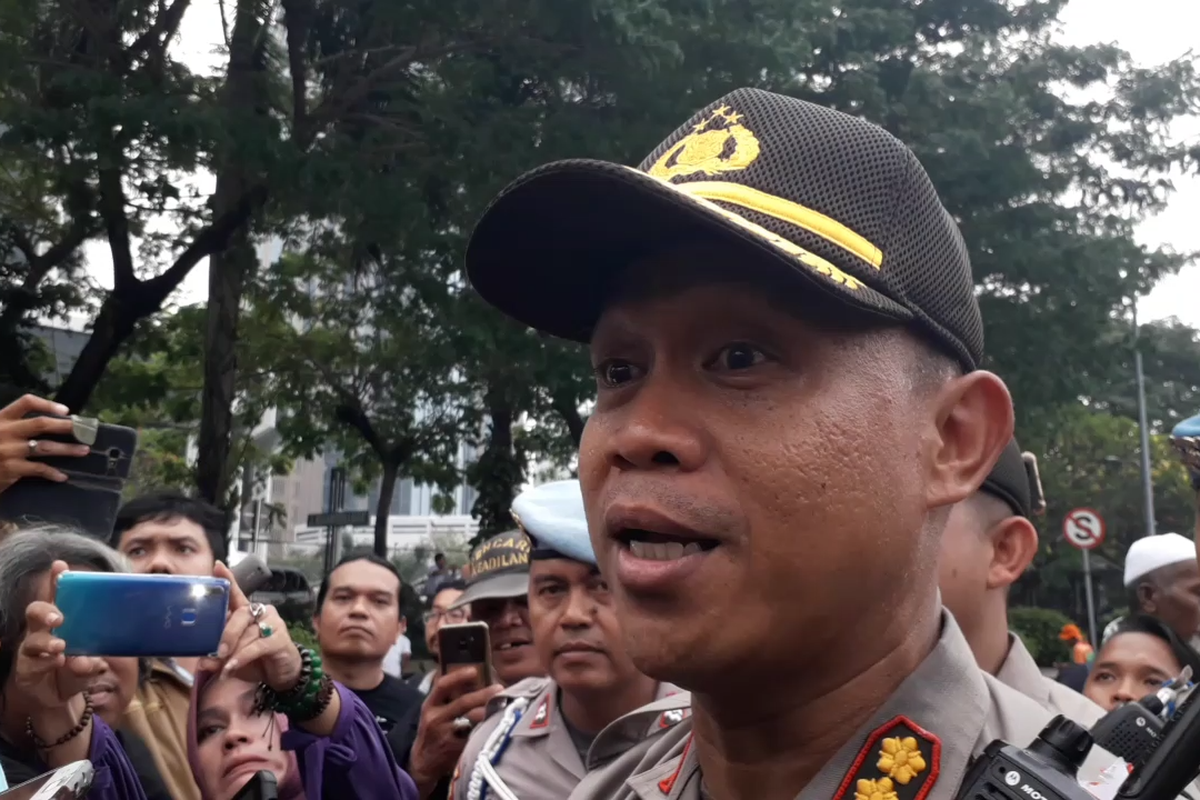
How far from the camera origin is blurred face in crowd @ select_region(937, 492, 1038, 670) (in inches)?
111

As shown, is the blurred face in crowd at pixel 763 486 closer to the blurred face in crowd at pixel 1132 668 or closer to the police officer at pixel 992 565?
the police officer at pixel 992 565

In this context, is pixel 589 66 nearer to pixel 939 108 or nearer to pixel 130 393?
pixel 939 108

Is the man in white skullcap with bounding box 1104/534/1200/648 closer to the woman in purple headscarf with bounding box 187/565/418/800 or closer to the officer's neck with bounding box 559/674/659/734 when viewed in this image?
the officer's neck with bounding box 559/674/659/734

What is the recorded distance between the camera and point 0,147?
9.30 metres

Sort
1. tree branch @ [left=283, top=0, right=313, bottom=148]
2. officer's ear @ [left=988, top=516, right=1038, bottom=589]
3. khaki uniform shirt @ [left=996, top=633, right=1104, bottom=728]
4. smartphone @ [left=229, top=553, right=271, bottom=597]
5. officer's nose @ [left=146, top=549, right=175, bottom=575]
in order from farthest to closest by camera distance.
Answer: tree branch @ [left=283, top=0, right=313, bottom=148] < smartphone @ [left=229, top=553, right=271, bottom=597] < officer's nose @ [left=146, top=549, right=175, bottom=575] < officer's ear @ [left=988, top=516, right=1038, bottom=589] < khaki uniform shirt @ [left=996, top=633, right=1104, bottom=728]

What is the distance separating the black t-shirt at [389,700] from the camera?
531 centimetres

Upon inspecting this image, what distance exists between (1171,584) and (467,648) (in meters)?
2.95

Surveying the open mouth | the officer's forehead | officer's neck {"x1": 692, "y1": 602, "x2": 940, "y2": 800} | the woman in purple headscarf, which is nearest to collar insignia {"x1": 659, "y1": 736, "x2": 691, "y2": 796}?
officer's neck {"x1": 692, "y1": 602, "x2": 940, "y2": 800}

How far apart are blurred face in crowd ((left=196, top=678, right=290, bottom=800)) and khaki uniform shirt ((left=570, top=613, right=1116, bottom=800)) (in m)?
2.33

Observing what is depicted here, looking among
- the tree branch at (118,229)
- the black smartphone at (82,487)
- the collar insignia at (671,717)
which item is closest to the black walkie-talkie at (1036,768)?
the collar insignia at (671,717)

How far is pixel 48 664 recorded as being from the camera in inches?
112

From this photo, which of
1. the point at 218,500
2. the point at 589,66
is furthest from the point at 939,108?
the point at 218,500

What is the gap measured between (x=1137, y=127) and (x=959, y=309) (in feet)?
52.5

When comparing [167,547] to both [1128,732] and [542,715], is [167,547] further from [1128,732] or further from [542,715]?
[1128,732]
